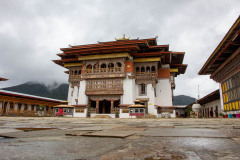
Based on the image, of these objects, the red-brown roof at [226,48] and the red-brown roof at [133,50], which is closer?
the red-brown roof at [226,48]

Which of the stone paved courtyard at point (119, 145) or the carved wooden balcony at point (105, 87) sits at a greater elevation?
the carved wooden balcony at point (105, 87)

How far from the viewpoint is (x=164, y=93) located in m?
25.2

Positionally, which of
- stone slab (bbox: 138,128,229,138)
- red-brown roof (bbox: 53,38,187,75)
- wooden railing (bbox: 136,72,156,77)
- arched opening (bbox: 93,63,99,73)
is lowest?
stone slab (bbox: 138,128,229,138)

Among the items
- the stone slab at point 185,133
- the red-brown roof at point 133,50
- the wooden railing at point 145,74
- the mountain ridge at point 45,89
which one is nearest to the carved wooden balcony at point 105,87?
the wooden railing at point 145,74

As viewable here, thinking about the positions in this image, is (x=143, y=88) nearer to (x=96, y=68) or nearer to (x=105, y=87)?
(x=105, y=87)

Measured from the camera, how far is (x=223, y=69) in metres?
16.4

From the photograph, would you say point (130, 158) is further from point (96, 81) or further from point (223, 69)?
point (96, 81)

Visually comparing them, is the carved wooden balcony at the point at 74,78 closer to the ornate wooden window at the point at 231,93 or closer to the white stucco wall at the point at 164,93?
the white stucco wall at the point at 164,93

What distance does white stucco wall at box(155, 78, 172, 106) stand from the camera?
82.1ft

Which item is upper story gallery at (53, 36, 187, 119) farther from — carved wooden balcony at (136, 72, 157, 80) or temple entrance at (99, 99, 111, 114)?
temple entrance at (99, 99, 111, 114)

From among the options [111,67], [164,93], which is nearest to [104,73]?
[111,67]

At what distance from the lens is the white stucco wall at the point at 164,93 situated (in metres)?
25.0

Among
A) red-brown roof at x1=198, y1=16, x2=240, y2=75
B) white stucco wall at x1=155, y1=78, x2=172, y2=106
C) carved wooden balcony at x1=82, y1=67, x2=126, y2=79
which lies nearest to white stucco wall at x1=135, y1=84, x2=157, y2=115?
white stucco wall at x1=155, y1=78, x2=172, y2=106

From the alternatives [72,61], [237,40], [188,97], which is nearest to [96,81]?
[72,61]
